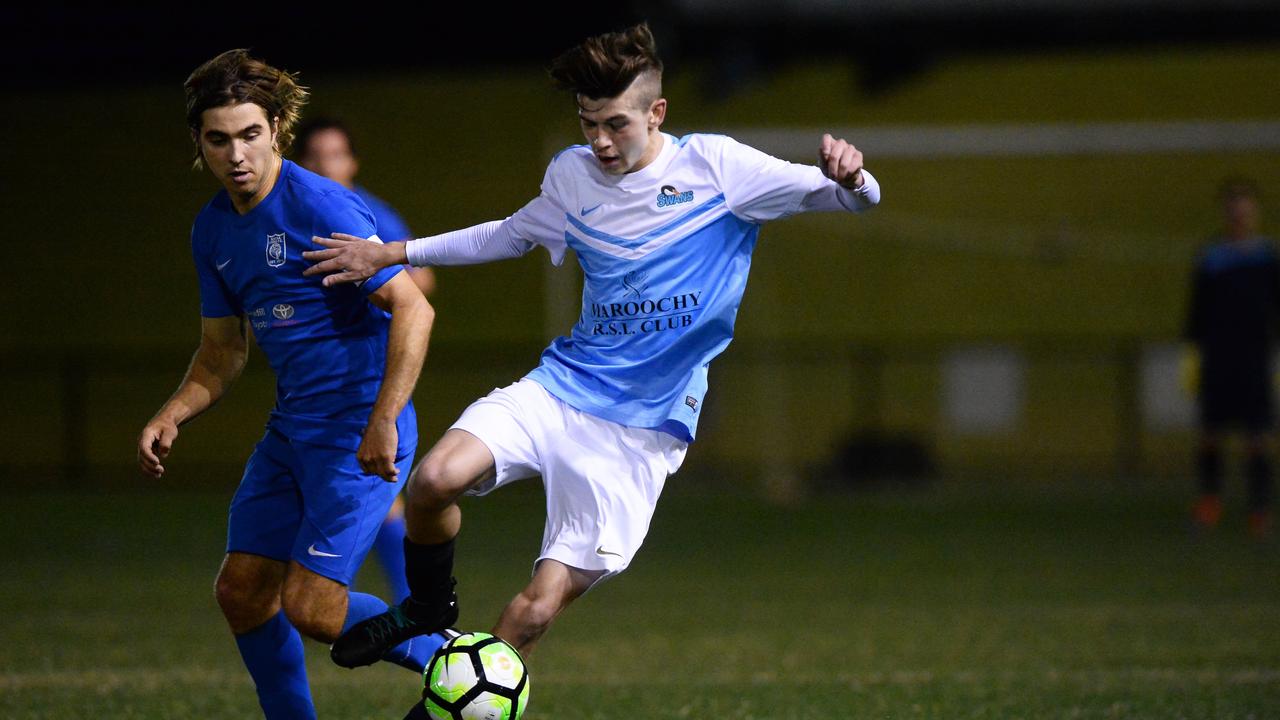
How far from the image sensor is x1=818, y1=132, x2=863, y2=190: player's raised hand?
4262mm

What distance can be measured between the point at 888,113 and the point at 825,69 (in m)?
0.81

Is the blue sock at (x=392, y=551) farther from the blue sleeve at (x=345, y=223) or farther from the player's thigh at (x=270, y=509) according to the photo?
the blue sleeve at (x=345, y=223)

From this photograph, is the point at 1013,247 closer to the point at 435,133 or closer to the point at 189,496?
the point at 435,133

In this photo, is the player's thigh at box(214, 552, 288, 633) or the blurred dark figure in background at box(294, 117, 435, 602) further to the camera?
the blurred dark figure in background at box(294, 117, 435, 602)

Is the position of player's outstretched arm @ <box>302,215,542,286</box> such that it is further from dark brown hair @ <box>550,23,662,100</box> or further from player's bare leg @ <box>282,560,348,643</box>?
player's bare leg @ <box>282,560,348,643</box>

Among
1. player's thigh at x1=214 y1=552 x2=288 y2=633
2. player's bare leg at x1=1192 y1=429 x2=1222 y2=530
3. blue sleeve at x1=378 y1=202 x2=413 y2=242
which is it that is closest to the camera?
player's thigh at x1=214 y1=552 x2=288 y2=633

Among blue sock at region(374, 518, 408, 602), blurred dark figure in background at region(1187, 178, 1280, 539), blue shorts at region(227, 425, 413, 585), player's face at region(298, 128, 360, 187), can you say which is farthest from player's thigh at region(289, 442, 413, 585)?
blurred dark figure in background at region(1187, 178, 1280, 539)

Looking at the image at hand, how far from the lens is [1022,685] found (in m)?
5.89

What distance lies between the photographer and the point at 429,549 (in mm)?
4359

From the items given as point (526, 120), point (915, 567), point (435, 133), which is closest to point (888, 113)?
point (526, 120)

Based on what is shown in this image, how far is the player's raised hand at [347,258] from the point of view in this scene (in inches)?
166

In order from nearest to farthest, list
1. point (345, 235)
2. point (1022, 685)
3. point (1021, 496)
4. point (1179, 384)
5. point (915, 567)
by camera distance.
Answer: point (345, 235)
point (1022, 685)
point (915, 567)
point (1021, 496)
point (1179, 384)

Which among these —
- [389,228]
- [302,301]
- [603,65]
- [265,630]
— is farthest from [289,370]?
[389,228]

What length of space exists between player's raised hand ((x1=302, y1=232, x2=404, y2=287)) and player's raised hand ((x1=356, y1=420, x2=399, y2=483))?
1.44ft
